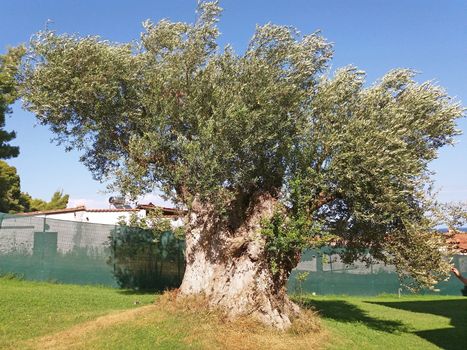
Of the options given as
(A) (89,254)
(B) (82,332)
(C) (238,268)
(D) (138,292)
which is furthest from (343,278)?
(B) (82,332)

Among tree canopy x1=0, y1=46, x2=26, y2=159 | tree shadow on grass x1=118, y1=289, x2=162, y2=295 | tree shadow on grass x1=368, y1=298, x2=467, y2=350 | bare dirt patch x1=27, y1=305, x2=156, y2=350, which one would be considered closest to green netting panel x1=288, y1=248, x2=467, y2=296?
tree shadow on grass x1=368, y1=298, x2=467, y2=350

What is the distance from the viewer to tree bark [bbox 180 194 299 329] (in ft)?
43.2

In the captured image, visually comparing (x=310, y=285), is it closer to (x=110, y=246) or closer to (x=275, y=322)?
(x=110, y=246)

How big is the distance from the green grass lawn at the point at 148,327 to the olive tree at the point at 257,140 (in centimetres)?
116

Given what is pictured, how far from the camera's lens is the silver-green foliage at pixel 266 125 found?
12.9m

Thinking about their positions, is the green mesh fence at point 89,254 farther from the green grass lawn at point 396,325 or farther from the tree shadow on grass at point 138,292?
the green grass lawn at point 396,325

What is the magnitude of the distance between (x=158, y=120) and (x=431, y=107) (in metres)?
8.48

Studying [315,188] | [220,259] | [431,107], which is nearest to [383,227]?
[315,188]

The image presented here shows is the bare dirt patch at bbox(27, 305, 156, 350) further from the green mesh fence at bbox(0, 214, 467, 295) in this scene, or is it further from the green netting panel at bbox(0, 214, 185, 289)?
the green netting panel at bbox(0, 214, 185, 289)

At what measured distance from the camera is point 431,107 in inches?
592

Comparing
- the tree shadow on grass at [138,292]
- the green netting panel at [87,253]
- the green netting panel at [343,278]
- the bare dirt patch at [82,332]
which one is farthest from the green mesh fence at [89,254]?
the bare dirt patch at [82,332]

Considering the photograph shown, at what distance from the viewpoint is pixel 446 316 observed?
2172cm

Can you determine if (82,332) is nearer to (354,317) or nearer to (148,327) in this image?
(148,327)

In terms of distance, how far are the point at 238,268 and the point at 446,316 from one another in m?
13.1
